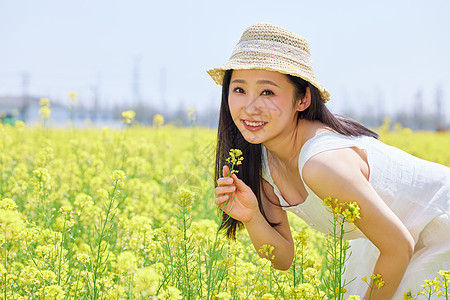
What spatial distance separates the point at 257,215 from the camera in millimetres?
2027

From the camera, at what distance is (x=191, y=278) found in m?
1.68

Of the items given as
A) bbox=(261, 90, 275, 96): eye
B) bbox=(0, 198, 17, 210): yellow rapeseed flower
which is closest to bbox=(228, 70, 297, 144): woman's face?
bbox=(261, 90, 275, 96): eye

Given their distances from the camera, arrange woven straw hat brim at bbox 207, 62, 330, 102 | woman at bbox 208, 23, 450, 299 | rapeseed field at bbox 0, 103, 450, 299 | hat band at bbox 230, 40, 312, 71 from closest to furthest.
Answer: rapeseed field at bbox 0, 103, 450, 299 < woman at bbox 208, 23, 450, 299 < woven straw hat brim at bbox 207, 62, 330, 102 < hat band at bbox 230, 40, 312, 71

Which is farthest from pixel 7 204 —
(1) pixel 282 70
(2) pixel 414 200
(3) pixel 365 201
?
(2) pixel 414 200

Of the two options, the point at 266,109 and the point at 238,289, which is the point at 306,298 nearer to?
the point at 238,289

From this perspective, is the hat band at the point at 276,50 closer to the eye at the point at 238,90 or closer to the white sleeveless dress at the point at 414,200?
the eye at the point at 238,90

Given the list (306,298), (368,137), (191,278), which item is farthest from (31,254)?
(368,137)

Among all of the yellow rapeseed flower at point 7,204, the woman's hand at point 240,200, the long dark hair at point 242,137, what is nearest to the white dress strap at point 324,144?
the long dark hair at point 242,137

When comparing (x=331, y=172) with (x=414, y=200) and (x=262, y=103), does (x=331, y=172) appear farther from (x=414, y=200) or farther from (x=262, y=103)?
(x=414, y=200)

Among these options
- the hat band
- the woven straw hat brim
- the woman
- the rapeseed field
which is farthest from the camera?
the hat band

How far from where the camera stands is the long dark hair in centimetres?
194

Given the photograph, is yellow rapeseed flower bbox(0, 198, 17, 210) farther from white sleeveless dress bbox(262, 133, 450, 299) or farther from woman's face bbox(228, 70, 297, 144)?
white sleeveless dress bbox(262, 133, 450, 299)

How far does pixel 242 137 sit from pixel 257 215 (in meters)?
0.35

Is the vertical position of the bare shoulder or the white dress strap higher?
the white dress strap
